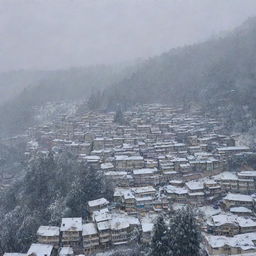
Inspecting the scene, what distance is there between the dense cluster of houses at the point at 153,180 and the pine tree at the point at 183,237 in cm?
327

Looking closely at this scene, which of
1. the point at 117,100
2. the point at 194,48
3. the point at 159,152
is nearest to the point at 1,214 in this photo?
the point at 159,152

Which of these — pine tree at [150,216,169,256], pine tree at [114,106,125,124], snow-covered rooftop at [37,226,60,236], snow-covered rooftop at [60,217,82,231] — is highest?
pine tree at [114,106,125,124]

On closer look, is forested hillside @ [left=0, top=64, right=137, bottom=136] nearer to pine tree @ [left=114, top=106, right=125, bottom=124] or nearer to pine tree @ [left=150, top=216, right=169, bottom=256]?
pine tree @ [left=114, top=106, right=125, bottom=124]

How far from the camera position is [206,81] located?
91750 mm

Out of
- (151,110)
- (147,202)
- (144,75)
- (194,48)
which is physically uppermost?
(194,48)

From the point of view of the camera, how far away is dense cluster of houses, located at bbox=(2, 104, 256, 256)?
1420 inches

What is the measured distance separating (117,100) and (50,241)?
6495cm

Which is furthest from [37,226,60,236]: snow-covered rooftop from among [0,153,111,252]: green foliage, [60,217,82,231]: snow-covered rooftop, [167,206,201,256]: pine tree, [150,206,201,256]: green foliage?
[167,206,201,256]: pine tree

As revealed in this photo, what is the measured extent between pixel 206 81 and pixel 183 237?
68.5 metres

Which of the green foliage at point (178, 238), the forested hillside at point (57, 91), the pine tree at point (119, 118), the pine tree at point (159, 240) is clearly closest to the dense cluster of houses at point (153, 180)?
the pine tree at point (119, 118)

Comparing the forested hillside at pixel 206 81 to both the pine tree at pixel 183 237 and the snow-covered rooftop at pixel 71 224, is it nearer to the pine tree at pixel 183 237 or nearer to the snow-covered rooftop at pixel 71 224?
the pine tree at pixel 183 237

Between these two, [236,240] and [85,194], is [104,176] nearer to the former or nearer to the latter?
[85,194]

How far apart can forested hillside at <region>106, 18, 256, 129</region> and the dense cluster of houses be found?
788 cm

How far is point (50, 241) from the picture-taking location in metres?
36.6
